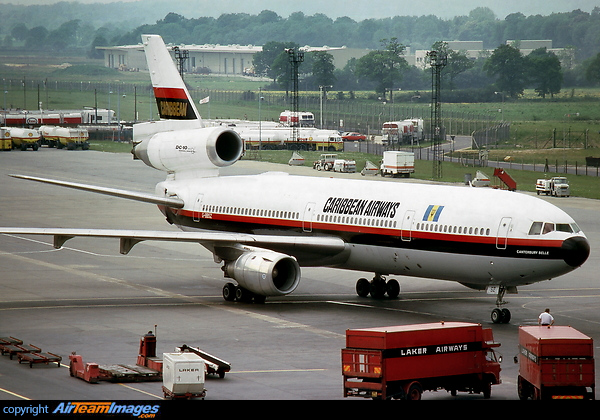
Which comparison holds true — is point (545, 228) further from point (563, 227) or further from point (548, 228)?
point (563, 227)

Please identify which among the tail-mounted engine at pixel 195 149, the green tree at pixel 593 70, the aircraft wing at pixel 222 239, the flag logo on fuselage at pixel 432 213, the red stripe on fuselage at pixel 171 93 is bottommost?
the aircraft wing at pixel 222 239

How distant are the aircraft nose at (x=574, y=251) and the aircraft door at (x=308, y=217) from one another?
10.5 metres

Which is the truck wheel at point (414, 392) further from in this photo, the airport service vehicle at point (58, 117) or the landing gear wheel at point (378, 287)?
the airport service vehicle at point (58, 117)

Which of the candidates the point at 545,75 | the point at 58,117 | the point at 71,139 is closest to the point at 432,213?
the point at 71,139

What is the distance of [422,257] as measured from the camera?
3425 centimetres

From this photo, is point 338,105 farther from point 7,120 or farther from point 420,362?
point 420,362

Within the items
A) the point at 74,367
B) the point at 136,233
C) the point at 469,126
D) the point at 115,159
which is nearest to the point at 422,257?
the point at 136,233

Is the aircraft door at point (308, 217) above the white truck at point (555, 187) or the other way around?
above

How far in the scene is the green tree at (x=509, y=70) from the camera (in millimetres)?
167625

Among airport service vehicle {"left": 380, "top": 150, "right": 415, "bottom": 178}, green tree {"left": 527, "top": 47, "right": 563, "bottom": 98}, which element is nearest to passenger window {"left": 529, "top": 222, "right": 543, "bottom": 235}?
airport service vehicle {"left": 380, "top": 150, "right": 415, "bottom": 178}

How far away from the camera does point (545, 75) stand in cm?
15588

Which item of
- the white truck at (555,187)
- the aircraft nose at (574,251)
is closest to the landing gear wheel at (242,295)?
the aircraft nose at (574,251)

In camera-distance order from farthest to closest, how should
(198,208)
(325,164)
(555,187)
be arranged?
1. (325,164)
2. (555,187)
3. (198,208)

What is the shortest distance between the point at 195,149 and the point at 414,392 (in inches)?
905
